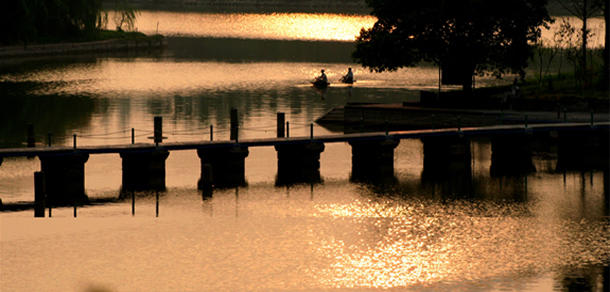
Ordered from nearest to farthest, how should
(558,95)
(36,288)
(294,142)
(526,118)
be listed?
1. (36,288)
2. (294,142)
3. (526,118)
4. (558,95)

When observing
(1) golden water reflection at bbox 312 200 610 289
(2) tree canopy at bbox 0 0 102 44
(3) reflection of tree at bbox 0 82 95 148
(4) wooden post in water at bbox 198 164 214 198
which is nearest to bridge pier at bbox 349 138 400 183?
(1) golden water reflection at bbox 312 200 610 289

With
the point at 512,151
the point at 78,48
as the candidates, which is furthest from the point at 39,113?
the point at 78,48

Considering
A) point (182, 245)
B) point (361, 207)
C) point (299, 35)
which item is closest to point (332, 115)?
point (361, 207)

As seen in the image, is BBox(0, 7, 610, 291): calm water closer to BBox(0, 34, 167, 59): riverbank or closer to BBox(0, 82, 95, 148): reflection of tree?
BBox(0, 82, 95, 148): reflection of tree

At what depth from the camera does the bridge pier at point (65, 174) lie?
43750 mm

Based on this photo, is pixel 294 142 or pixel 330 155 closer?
pixel 294 142

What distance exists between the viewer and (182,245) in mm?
35656

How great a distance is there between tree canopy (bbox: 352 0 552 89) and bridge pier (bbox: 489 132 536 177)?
1042 centimetres

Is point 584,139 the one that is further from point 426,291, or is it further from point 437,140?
point 426,291

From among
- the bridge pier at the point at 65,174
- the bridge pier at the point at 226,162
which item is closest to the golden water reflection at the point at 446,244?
the bridge pier at the point at 226,162

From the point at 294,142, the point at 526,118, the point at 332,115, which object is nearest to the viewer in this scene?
the point at 294,142

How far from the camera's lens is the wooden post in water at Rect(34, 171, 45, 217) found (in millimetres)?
38188

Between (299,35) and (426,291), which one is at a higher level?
(299,35)

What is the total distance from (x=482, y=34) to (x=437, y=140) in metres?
13.0
